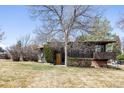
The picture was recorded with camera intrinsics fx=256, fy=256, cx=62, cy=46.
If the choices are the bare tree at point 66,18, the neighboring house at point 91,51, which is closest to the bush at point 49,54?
the neighboring house at point 91,51

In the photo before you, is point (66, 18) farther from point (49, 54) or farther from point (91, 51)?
point (49, 54)

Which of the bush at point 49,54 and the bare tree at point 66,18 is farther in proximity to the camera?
the bush at point 49,54

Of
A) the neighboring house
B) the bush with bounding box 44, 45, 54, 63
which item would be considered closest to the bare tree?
the neighboring house

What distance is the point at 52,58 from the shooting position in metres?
12.2

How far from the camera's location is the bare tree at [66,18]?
903 cm

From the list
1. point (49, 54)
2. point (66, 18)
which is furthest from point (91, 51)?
point (66, 18)

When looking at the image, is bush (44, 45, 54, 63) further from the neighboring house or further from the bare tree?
the bare tree

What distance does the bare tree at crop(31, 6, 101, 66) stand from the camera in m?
9.03

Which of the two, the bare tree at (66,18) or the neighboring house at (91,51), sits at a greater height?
the bare tree at (66,18)

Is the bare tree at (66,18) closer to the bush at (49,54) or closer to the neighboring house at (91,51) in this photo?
the neighboring house at (91,51)

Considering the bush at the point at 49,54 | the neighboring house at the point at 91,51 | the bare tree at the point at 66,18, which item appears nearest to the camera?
the bare tree at the point at 66,18

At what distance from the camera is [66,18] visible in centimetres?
Result: 971

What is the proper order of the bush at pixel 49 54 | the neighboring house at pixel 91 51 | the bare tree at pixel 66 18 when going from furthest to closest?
the bush at pixel 49 54 → the neighboring house at pixel 91 51 → the bare tree at pixel 66 18
